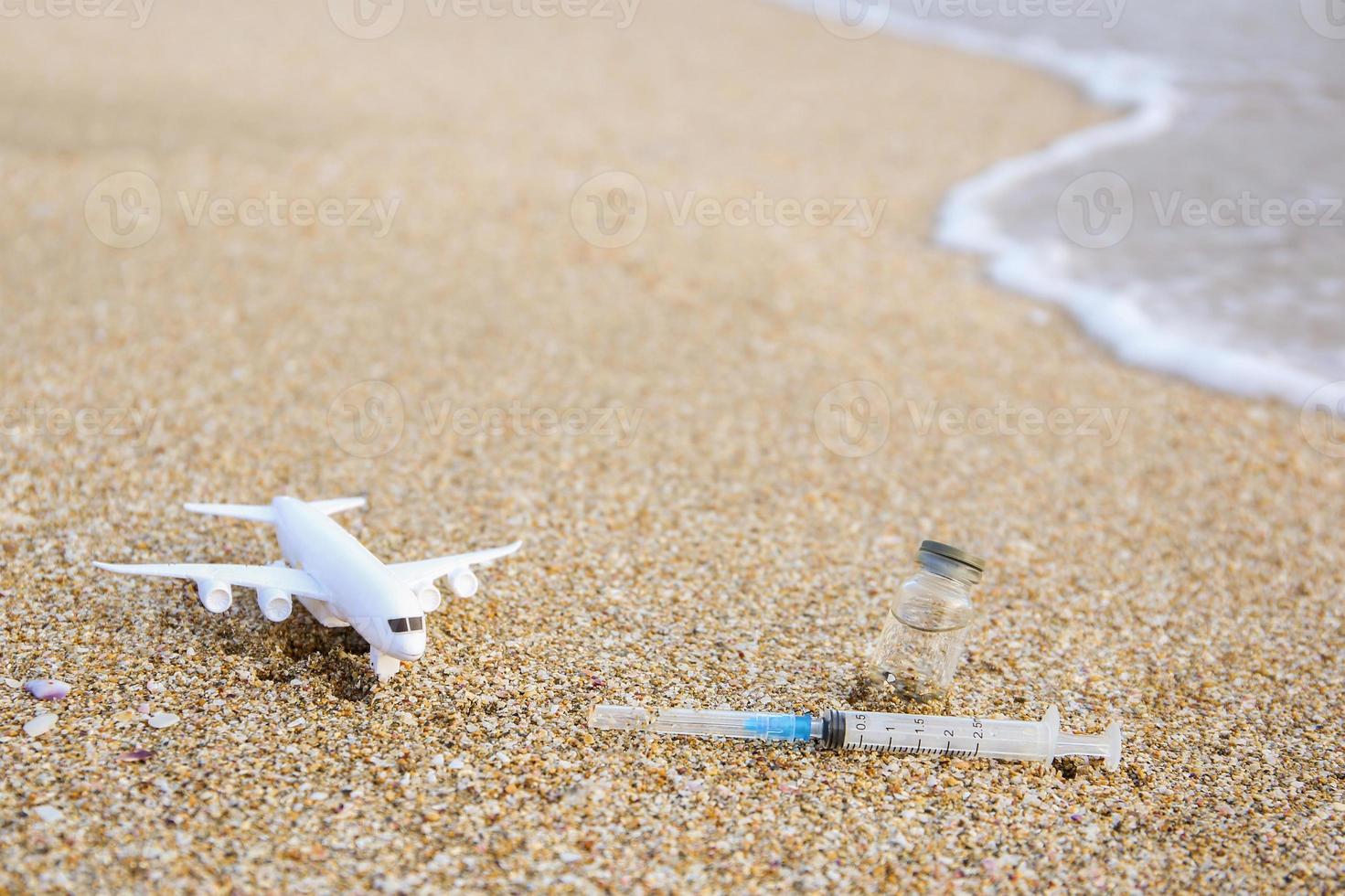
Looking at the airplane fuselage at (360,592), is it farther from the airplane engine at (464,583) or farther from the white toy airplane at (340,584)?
the airplane engine at (464,583)

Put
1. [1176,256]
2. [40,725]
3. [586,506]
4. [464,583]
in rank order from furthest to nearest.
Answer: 1. [1176,256]
2. [586,506]
3. [464,583]
4. [40,725]

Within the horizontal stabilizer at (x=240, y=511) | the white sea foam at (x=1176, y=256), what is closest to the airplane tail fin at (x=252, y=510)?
the horizontal stabilizer at (x=240, y=511)

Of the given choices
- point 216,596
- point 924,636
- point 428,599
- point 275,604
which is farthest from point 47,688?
point 924,636

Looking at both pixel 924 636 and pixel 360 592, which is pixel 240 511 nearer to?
pixel 360 592

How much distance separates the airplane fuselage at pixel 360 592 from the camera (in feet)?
7.56

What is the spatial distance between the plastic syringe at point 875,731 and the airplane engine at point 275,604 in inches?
28.4

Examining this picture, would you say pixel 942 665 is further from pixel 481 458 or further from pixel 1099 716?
pixel 481 458

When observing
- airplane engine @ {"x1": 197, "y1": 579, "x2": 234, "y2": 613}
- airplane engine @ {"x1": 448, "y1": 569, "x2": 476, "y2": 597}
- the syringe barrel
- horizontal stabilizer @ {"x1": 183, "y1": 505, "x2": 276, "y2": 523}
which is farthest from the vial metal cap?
horizontal stabilizer @ {"x1": 183, "y1": 505, "x2": 276, "y2": 523}

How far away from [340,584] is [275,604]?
14 cm

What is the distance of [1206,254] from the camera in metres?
6.43

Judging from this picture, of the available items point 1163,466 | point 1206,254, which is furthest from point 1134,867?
point 1206,254

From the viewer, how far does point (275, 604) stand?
2.38 meters

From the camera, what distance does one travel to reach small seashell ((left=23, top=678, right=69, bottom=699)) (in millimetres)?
2379

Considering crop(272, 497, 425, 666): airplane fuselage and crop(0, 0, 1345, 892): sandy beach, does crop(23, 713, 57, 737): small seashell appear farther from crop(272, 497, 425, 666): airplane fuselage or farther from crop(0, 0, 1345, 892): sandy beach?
crop(272, 497, 425, 666): airplane fuselage
